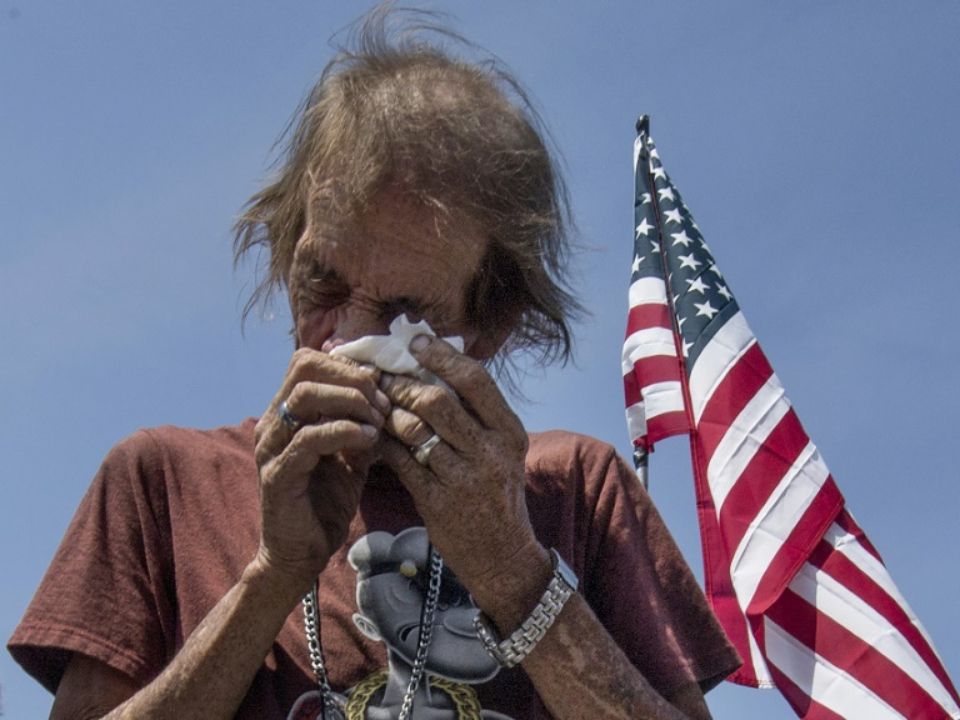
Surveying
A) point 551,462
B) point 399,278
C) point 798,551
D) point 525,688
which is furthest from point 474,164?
point 798,551

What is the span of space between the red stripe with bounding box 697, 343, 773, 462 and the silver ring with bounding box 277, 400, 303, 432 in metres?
5.13

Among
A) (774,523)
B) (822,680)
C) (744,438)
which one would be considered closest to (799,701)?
(822,680)

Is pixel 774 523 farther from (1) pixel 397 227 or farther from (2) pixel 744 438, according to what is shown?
(1) pixel 397 227

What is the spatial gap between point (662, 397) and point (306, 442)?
539cm

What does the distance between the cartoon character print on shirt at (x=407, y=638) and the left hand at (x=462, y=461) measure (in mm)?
144

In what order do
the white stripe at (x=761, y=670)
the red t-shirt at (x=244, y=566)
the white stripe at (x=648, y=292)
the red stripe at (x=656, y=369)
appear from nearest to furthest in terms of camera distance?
the red t-shirt at (x=244, y=566)
the white stripe at (x=761, y=670)
the red stripe at (x=656, y=369)
the white stripe at (x=648, y=292)

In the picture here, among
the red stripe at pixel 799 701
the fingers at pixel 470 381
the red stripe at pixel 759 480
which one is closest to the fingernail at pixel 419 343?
the fingers at pixel 470 381

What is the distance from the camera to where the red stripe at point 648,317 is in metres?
8.04

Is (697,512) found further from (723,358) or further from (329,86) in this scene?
(329,86)

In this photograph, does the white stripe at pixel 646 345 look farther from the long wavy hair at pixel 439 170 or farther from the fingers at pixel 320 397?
the fingers at pixel 320 397

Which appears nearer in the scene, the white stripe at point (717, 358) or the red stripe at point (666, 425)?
the red stripe at point (666, 425)

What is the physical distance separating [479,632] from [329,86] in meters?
1.36

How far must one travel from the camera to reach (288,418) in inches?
96.2

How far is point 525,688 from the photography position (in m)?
2.67
